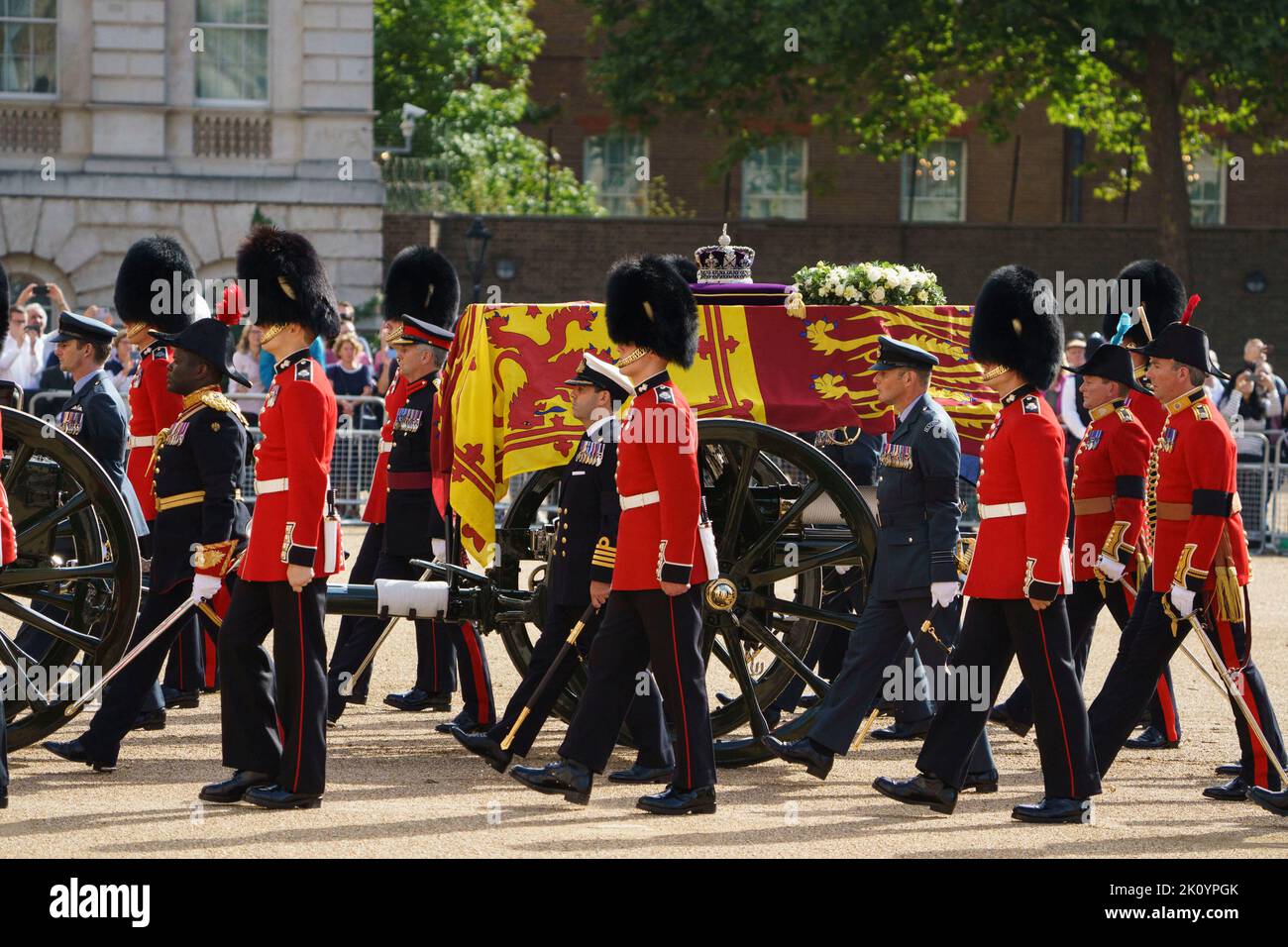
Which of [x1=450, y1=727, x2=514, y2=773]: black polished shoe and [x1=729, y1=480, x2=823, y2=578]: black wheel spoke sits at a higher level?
[x1=729, y1=480, x2=823, y2=578]: black wheel spoke

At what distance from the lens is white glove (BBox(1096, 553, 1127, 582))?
7.80 m

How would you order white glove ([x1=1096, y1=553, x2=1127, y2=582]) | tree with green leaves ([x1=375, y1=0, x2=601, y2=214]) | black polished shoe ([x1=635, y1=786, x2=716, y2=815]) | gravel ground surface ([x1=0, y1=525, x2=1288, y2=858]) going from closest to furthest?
gravel ground surface ([x1=0, y1=525, x2=1288, y2=858]) < black polished shoe ([x1=635, y1=786, x2=716, y2=815]) < white glove ([x1=1096, y1=553, x2=1127, y2=582]) < tree with green leaves ([x1=375, y1=0, x2=601, y2=214])

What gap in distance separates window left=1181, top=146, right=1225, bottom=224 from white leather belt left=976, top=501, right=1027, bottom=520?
79.4 feet

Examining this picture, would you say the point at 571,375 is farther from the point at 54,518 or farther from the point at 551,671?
the point at 54,518

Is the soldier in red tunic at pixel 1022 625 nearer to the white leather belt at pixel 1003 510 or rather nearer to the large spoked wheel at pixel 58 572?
the white leather belt at pixel 1003 510

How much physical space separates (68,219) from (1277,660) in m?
14.8

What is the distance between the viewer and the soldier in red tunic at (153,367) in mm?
7945

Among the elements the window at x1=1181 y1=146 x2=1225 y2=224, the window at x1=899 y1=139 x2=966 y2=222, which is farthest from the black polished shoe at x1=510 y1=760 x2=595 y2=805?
the window at x1=1181 y1=146 x2=1225 y2=224

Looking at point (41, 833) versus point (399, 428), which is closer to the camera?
point (41, 833)

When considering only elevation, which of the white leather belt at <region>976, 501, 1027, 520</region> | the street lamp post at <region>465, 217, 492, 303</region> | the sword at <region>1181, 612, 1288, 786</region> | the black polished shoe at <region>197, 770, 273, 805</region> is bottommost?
the black polished shoe at <region>197, 770, 273, 805</region>

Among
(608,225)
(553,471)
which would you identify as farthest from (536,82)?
(553,471)

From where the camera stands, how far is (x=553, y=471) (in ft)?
25.3

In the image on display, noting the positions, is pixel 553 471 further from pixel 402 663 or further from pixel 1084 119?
pixel 1084 119

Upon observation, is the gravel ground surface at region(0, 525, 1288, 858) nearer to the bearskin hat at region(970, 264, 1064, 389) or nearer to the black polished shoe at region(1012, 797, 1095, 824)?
the black polished shoe at region(1012, 797, 1095, 824)
